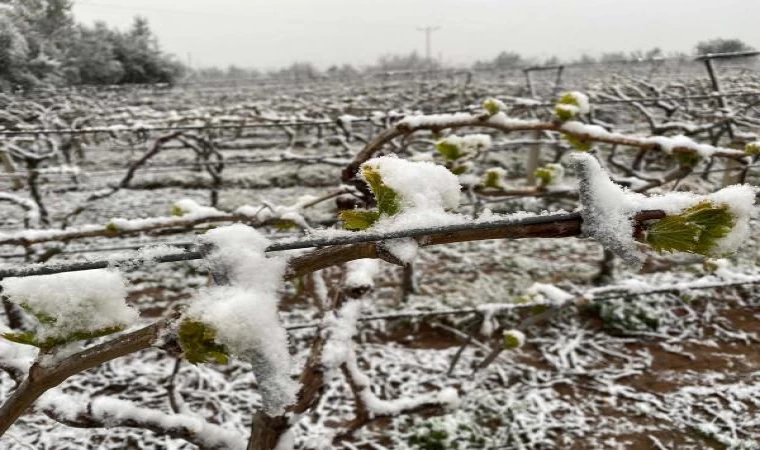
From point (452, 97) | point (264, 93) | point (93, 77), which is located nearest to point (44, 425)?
point (93, 77)

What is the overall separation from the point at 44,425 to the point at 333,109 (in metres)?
9.46

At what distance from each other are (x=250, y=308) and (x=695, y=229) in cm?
52

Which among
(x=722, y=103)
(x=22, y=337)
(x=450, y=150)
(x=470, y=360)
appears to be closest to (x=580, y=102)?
(x=450, y=150)

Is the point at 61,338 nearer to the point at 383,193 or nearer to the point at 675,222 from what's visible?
the point at 383,193

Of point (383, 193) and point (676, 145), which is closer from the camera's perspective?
point (383, 193)

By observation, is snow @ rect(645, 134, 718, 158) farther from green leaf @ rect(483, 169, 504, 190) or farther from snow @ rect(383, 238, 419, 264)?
snow @ rect(383, 238, 419, 264)

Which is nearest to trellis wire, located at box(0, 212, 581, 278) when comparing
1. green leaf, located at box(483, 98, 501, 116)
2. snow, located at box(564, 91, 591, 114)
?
green leaf, located at box(483, 98, 501, 116)

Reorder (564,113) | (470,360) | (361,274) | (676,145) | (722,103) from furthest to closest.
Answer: (722,103) < (470,360) < (676,145) < (564,113) < (361,274)

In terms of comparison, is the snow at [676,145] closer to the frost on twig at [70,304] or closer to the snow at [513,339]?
the snow at [513,339]

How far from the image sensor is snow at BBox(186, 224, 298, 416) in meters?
0.59

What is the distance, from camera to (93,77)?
9156 mm

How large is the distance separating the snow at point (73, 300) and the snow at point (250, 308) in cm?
13

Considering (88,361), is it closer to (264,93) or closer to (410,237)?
(410,237)

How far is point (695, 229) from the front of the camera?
578mm
